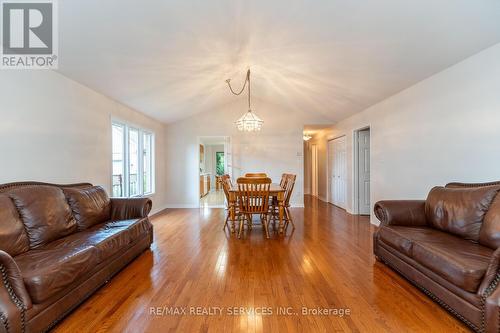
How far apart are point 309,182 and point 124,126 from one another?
7063 mm

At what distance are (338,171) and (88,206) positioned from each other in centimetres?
574

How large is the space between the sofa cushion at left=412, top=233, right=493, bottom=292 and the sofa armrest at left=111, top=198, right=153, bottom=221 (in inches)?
123

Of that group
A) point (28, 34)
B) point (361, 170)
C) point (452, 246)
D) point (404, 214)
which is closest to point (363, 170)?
point (361, 170)

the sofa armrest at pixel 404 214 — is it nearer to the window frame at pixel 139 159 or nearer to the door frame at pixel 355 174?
the door frame at pixel 355 174

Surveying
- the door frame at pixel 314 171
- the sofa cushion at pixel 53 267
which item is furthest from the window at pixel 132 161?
the door frame at pixel 314 171

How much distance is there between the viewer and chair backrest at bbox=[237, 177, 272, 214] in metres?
3.58

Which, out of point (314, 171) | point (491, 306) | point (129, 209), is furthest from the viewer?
point (314, 171)

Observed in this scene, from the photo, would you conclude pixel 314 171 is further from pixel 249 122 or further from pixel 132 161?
pixel 132 161

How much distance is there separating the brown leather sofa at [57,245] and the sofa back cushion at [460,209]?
133 inches

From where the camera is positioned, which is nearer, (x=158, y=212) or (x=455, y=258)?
(x=455, y=258)

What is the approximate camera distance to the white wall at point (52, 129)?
7.75 ft

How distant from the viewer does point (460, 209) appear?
2322 millimetres

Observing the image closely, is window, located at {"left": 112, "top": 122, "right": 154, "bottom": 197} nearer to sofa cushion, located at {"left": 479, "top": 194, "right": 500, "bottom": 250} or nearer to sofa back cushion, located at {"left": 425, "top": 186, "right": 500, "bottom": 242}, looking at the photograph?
sofa back cushion, located at {"left": 425, "top": 186, "right": 500, "bottom": 242}

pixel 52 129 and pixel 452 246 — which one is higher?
pixel 52 129
